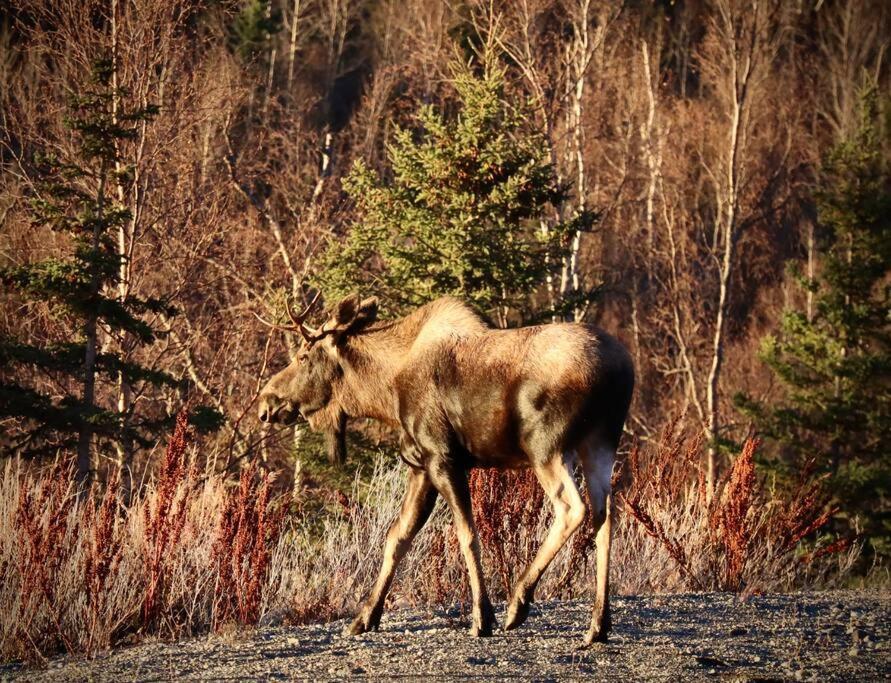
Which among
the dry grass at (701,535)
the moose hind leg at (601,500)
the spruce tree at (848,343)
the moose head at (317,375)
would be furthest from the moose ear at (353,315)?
the spruce tree at (848,343)

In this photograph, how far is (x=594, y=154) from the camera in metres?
43.5

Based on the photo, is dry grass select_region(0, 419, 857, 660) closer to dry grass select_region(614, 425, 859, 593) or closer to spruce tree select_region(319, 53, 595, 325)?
dry grass select_region(614, 425, 859, 593)

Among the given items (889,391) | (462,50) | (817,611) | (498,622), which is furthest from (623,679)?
(462,50)

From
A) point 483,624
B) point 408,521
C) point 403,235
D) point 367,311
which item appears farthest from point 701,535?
point 403,235

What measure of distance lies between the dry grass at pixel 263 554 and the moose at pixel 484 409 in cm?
111

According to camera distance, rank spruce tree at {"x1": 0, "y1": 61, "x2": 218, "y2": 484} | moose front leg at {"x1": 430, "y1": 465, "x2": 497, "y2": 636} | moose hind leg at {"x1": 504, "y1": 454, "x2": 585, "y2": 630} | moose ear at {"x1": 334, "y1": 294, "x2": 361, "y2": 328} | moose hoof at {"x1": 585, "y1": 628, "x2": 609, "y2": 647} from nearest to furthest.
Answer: moose hoof at {"x1": 585, "y1": 628, "x2": 609, "y2": 647}, moose hind leg at {"x1": 504, "y1": 454, "x2": 585, "y2": 630}, moose front leg at {"x1": 430, "y1": 465, "x2": 497, "y2": 636}, moose ear at {"x1": 334, "y1": 294, "x2": 361, "y2": 328}, spruce tree at {"x1": 0, "y1": 61, "x2": 218, "y2": 484}

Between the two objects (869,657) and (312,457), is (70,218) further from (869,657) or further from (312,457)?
(869,657)

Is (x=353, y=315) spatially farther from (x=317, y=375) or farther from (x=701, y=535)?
(x=701, y=535)

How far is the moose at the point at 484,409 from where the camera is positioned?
6.78 meters

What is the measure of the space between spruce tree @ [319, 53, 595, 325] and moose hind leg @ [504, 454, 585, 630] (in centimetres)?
937

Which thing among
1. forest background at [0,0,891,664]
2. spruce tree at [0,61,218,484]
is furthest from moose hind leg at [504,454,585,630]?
spruce tree at [0,61,218,484]

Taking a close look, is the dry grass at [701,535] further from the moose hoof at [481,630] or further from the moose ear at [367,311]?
the moose ear at [367,311]

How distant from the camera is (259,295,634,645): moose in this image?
6.78 meters

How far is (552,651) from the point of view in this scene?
21.1 feet
